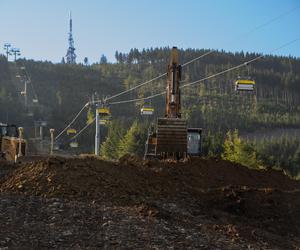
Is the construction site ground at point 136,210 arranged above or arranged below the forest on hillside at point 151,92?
below

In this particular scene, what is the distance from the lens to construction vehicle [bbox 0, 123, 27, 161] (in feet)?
84.4

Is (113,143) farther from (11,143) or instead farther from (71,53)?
(71,53)

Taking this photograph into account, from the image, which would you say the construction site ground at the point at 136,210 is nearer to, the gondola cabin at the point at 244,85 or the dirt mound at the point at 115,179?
the dirt mound at the point at 115,179

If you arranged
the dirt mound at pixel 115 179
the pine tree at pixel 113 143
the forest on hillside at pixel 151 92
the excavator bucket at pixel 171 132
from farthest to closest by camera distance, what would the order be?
1. the forest on hillside at pixel 151 92
2. the pine tree at pixel 113 143
3. the excavator bucket at pixel 171 132
4. the dirt mound at pixel 115 179

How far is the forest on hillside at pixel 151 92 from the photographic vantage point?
112 metres

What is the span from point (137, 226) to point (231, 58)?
173 metres

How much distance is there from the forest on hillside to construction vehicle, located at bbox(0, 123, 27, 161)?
173 ft

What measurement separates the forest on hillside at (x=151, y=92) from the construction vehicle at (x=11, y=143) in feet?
173

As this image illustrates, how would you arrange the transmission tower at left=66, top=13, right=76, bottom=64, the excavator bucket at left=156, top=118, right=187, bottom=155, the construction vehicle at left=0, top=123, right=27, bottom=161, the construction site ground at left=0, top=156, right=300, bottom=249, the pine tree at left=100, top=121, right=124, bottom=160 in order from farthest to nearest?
the transmission tower at left=66, top=13, right=76, bottom=64
the pine tree at left=100, top=121, right=124, bottom=160
the construction vehicle at left=0, top=123, right=27, bottom=161
the excavator bucket at left=156, top=118, right=187, bottom=155
the construction site ground at left=0, top=156, right=300, bottom=249

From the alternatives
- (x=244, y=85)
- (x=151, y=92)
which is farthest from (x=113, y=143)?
(x=151, y=92)

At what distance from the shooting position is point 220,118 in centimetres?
13925

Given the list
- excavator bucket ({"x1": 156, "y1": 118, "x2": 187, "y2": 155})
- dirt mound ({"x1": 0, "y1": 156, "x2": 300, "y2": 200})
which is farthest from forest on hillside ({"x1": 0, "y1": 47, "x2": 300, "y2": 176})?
dirt mound ({"x1": 0, "y1": 156, "x2": 300, "y2": 200})

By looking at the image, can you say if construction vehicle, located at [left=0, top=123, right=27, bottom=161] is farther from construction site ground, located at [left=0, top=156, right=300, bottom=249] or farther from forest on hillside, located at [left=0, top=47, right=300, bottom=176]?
forest on hillside, located at [left=0, top=47, right=300, bottom=176]

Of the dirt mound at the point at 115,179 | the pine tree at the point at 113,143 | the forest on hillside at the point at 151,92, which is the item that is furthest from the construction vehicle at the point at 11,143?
the forest on hillside at the point at 151,92
